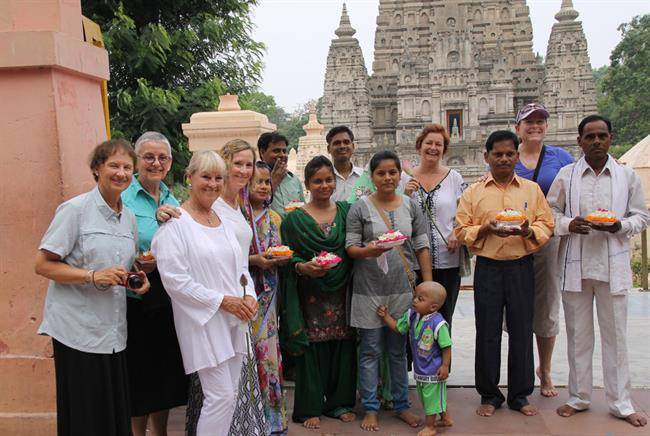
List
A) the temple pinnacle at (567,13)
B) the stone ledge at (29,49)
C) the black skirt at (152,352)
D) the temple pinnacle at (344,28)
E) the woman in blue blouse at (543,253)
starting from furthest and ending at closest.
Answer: the temple pinnacle at (344,28), the temple pinnacle at (567,13), the woman in blue blouse at (543,253), the stone ledge at (29,49), the black skirt at (152,352)

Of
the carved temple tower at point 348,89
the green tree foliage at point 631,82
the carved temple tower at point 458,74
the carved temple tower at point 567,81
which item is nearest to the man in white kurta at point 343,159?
the carved temple tower at point 458,74

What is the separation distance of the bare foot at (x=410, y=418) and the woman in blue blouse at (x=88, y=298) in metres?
2.03

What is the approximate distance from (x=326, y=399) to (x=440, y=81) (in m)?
34.1

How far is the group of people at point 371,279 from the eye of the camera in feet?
11.7

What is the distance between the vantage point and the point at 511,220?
427cm

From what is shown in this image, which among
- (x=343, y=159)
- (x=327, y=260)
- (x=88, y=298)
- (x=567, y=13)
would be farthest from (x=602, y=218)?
(x=567, y=13)

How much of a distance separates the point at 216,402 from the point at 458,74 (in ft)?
117

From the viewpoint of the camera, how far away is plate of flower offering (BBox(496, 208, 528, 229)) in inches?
168

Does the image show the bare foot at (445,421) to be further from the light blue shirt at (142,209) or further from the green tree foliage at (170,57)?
the green tree foliage at (170,57)

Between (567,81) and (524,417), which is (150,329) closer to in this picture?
(524,417)

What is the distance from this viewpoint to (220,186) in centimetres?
357

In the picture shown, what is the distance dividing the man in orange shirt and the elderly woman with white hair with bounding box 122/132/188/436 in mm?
2140

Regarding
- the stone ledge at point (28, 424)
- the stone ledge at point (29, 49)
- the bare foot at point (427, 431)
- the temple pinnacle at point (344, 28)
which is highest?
the temple pinnacle at point (344, 28)

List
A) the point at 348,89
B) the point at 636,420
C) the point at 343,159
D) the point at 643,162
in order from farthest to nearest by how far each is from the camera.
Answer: the point at 348,89, the point at 643,162, the point at 343,159, the point at 636,420
